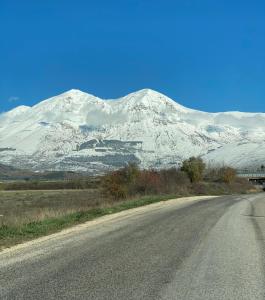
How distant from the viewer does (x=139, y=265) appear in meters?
11.3

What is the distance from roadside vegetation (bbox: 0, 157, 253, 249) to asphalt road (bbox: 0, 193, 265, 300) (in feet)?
6.65

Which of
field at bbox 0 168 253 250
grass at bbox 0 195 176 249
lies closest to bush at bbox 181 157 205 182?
field at bbox 0 168 253 250

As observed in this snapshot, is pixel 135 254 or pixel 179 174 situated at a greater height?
pixel 179 174

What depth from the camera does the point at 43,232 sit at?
57.6 ft

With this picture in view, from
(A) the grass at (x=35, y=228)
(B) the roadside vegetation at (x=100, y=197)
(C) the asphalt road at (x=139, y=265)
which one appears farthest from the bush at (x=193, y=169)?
(C) the asphalt road at (x=139, y=265)

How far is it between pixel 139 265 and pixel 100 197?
187 feet

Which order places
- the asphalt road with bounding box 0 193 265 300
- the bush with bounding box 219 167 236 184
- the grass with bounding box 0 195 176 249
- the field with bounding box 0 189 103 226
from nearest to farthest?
the asphalt road with bounding box 0 193 265 300
the grass with bounding box 0 195 176 249
the field with bounding box 0 189 103 226
the bush with bounding box 219 167 236 184

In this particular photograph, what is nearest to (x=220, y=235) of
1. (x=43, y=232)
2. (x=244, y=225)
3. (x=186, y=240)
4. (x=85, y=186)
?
(x=186, y=240)

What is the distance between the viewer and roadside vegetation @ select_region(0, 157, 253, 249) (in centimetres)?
1952

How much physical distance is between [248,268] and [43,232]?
822cm

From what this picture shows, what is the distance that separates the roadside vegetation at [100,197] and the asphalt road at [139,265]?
2026 millimetres

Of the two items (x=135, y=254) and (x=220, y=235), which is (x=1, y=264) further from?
(x=220, y=235)

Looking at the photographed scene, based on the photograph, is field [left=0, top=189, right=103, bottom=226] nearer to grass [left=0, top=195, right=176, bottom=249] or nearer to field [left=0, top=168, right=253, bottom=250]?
field [left=0, top=168, right=253, bottom=250]

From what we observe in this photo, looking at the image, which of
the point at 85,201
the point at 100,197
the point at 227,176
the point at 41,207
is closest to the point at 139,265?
the point at 41,207
